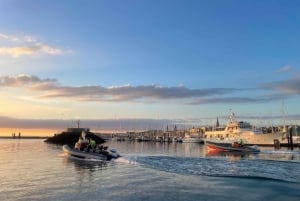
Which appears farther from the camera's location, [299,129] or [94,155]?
[299,129]

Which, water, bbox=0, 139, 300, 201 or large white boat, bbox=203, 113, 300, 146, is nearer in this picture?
water, bbox=0, 139, 300, 201

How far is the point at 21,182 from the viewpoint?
88.1ft

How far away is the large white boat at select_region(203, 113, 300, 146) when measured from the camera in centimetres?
11656

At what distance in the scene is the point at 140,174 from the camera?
3198 centimetres

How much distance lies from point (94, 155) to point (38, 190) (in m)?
24.9

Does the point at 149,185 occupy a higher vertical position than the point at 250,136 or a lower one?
lower

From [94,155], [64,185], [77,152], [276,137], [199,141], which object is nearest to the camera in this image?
[64,185]

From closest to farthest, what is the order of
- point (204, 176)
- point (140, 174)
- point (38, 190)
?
A: point (38, 190) → point (204, 176) → point (140, 174)

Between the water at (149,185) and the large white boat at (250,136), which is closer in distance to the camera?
the water at (149,185)

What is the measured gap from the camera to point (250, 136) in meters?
126

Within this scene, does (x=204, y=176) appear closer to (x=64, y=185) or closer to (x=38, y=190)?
(x=64, y=185)

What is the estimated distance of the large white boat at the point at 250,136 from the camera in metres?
117

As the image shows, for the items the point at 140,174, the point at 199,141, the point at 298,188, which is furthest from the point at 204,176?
the point at 199,141

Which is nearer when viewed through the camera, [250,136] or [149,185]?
[149,185]
